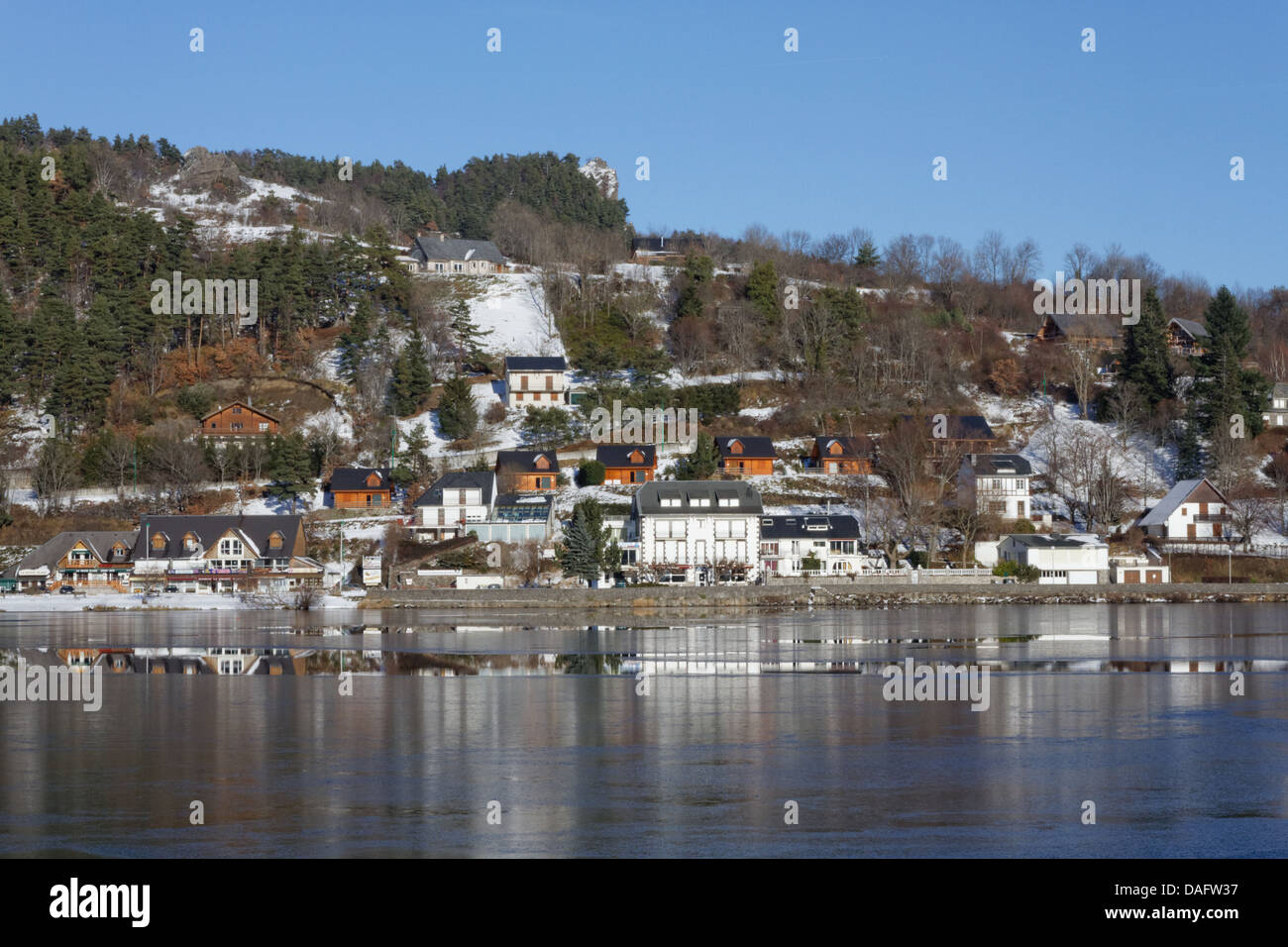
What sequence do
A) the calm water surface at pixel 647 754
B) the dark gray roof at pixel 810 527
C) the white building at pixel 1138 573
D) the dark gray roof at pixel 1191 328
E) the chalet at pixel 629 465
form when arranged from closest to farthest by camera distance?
the calm water surface at pixel 647 754, the white building at pixel 1138 573, the dark gray roof at pixel 810 527, the chalet at pixel 629 465, the dark gray roof at pixel 1191 328

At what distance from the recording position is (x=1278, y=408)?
8175 centimetres

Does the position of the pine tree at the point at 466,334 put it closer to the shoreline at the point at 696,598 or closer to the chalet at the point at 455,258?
the chalet at the point at 455,258

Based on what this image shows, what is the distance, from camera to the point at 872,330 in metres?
93.8

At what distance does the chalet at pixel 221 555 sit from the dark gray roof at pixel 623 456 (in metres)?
18.3

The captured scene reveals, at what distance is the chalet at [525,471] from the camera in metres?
69.6

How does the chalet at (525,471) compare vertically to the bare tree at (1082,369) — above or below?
below

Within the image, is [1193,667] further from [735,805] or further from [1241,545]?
[1241,545]

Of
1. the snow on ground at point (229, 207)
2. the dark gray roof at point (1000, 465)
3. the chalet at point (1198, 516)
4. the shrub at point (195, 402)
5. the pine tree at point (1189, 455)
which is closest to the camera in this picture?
the chalet at point (1198, 516)

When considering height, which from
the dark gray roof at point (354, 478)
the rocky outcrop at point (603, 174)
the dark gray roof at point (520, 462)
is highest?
the rocky outcrop at point (603, 174)

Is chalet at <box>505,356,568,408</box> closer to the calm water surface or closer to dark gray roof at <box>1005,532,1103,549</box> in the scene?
dark gray roof at <box>1005,532,1103,549</box>

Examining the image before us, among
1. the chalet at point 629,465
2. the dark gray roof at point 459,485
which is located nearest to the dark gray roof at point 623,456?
the chalet at point 629,465

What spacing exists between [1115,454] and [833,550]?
2498cm

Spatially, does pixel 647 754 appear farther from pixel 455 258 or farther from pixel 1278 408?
pixel 455 258
